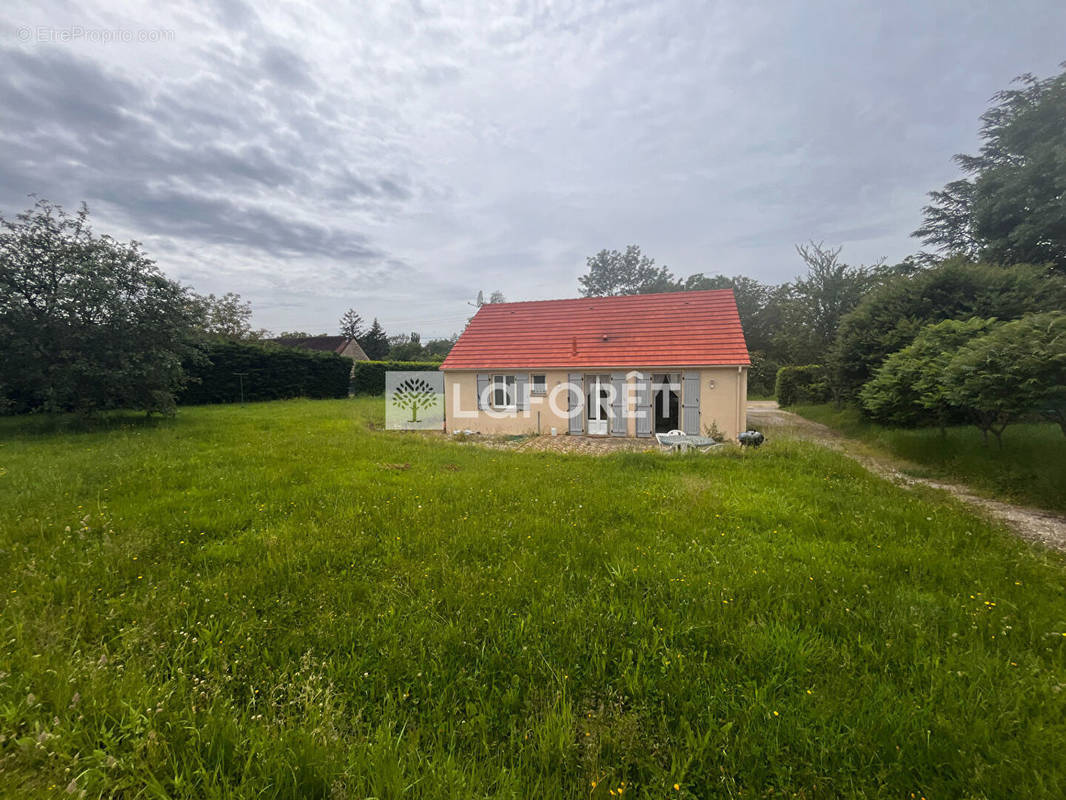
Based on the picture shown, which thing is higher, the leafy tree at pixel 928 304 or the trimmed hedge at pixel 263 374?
the leafy tree at pixel 928 304

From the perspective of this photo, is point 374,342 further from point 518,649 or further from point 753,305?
point 518,649

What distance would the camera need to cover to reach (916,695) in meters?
2.21

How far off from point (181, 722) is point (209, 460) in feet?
22.3

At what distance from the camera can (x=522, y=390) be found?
1398 centimetres

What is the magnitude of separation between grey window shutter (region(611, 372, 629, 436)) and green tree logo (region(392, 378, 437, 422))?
7455 millimetres

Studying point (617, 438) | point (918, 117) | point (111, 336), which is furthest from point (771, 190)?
point (111, 336)

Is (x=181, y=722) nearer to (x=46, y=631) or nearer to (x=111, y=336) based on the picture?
(x=46, y=631)

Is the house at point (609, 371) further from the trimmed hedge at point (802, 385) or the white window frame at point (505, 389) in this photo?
the trimmed hedge at point (802, 385)

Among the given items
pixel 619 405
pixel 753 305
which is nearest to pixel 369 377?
pixel 619 405

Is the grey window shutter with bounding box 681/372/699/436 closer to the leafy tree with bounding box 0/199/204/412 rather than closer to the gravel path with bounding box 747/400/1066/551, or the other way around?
the gravel path with bounding box 747/400/1066/551

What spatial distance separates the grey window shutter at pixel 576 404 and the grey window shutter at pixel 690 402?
3250 millimetres

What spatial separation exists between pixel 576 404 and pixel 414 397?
6.92 metres

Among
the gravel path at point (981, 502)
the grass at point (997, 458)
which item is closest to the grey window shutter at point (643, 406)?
the gravel path at point (981, 502)

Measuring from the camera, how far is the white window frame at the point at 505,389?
46.2 feet
